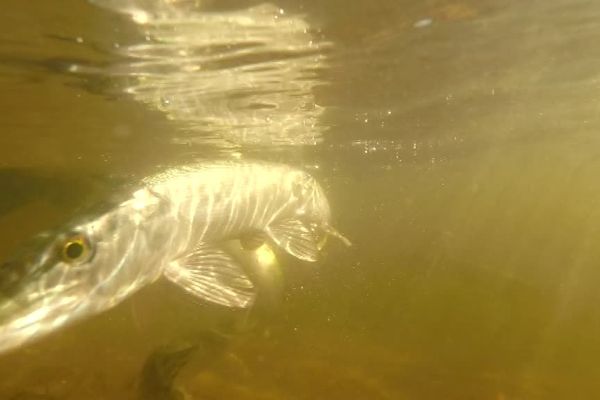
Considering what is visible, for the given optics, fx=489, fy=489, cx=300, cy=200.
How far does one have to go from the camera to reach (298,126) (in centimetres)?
1578

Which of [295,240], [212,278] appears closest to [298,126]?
[295,240]

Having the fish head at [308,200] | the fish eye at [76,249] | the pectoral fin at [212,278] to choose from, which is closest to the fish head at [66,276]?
the fish eye at [76,249]

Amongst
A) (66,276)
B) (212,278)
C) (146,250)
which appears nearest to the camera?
(66,276)

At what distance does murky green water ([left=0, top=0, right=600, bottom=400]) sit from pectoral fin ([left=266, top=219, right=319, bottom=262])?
137 cm

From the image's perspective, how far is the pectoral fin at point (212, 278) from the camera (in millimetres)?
4641

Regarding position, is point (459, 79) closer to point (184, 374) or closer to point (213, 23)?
point (213, 23)

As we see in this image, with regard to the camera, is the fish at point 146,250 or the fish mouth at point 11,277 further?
the fish at point 146,250

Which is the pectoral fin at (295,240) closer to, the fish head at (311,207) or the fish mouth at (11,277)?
the fish head at (311,207)

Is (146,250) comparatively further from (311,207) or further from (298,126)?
(298,126)

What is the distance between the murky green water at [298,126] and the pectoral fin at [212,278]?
4.62ft

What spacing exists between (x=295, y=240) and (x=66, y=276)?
12.9 ft

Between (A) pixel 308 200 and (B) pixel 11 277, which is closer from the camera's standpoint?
(B) pixel 11 277

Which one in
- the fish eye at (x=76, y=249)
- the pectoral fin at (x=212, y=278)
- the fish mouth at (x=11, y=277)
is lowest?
the pectoral fin at (x=212, y=278)

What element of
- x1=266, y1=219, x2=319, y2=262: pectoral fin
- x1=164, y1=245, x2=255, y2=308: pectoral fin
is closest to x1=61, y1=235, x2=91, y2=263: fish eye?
x1=164, y1=245, x2=255, y2=308: pectoral fin
